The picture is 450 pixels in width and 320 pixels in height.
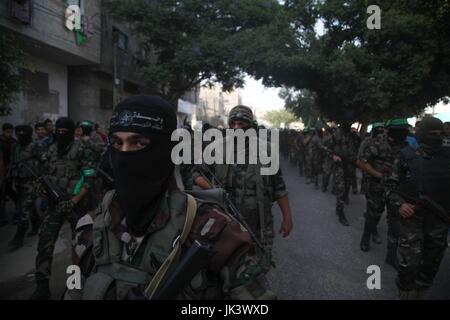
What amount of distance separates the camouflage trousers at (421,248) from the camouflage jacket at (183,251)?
87.8 inches

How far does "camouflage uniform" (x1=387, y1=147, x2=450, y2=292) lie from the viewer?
289cm

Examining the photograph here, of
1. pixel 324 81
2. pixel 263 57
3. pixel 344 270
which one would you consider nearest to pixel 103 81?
pixel 263 57

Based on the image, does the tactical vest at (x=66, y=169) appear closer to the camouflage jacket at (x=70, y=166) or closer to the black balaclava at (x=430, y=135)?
the camouflage jacket at (x=70, y=166)

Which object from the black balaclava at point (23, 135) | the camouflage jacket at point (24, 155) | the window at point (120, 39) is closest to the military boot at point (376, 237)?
the camouflage jacket at point (24, 155)

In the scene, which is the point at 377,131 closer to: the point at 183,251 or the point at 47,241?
the point at 47,241

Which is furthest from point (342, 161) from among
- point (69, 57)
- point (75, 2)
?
point (75, 2)

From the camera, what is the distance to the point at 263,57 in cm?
1391

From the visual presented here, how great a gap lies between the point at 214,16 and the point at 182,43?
7.10ft

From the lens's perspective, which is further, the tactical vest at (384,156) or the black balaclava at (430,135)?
the tactical vest at (384,156)

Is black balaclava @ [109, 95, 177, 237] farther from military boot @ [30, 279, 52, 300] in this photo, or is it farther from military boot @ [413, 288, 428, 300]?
military boot @ [413, 288, 428, 300]

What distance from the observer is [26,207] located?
4.30 meters

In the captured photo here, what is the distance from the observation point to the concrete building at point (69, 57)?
10133mm

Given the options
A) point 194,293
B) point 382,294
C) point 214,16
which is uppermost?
point 214,16

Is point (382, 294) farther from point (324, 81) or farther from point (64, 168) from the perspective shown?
point (324, 81)
